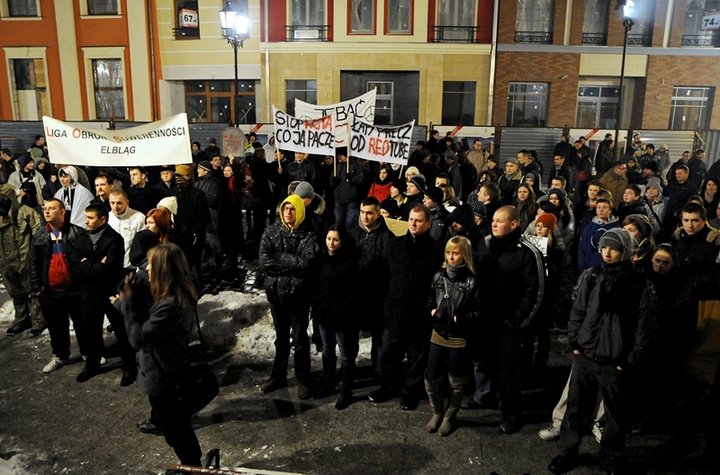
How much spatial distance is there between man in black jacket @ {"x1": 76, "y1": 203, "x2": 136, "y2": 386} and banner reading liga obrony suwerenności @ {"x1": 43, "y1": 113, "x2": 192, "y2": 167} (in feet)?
8.26

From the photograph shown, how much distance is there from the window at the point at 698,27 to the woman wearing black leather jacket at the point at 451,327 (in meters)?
24.6

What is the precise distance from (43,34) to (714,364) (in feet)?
92.6

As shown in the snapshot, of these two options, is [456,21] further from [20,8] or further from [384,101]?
[20,8]

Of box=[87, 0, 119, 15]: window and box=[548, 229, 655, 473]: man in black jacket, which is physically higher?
box=[87, 0, 119, 15]: window

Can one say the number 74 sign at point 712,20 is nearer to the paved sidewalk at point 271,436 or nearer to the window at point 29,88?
the paved sidewalk at point 271,436

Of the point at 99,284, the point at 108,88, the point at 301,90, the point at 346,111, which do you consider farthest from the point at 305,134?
the point at 108,88

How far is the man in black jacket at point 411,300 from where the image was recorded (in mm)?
5070

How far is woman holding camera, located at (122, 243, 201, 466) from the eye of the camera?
3734 millimetres

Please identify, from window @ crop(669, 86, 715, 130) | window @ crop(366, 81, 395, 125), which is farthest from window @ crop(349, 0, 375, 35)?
window @ crop(669, 86, 715, 130)

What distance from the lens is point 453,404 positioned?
4875 millimetres

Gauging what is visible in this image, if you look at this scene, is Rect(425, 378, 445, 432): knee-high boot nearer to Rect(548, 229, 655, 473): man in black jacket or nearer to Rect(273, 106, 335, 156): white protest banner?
Rect(548, 229, 655, 473): man in black jacket

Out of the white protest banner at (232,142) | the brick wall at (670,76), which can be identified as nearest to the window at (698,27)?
the brick wall at (670,76)

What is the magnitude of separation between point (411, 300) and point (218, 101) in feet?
74.9

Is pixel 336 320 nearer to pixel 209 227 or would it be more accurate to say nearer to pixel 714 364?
pixel 714 364
